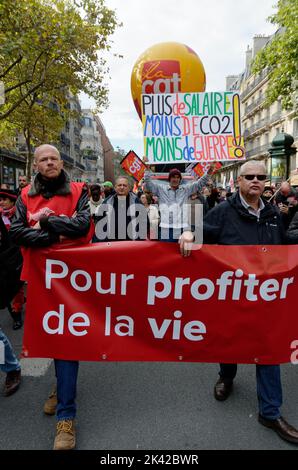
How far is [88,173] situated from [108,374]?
9949cm

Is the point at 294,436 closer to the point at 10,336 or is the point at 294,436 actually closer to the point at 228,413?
the point at 228,413

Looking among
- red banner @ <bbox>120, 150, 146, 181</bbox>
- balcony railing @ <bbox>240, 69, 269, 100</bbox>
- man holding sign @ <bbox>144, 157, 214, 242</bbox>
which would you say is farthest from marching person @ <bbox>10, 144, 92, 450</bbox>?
balcony railing @ <bbox>240, 69, 269, 100</bbox>

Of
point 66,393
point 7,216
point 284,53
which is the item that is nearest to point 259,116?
point 284,53

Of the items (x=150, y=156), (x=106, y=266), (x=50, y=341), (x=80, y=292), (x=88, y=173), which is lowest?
(x=50, y=341)

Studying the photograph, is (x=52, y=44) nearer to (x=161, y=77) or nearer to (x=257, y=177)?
(x=161, y=77)

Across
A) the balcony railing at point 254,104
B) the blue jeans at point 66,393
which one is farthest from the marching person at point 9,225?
the balcony railing at point 254,104

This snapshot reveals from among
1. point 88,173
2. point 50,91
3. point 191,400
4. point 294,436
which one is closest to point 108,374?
point 191,400

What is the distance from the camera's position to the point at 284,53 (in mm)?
13078

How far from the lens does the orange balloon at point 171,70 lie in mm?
8664

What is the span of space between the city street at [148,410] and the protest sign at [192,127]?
2.63m

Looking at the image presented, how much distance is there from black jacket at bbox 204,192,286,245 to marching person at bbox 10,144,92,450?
3.11ft

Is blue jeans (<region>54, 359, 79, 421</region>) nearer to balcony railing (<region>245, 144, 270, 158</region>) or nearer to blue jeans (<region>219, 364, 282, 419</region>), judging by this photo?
blue jeans (<region>219, 364, 282, 419</region>)

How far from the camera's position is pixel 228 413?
2697mm

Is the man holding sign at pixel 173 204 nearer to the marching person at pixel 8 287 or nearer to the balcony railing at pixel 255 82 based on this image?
the marching person at pixel 8 287
